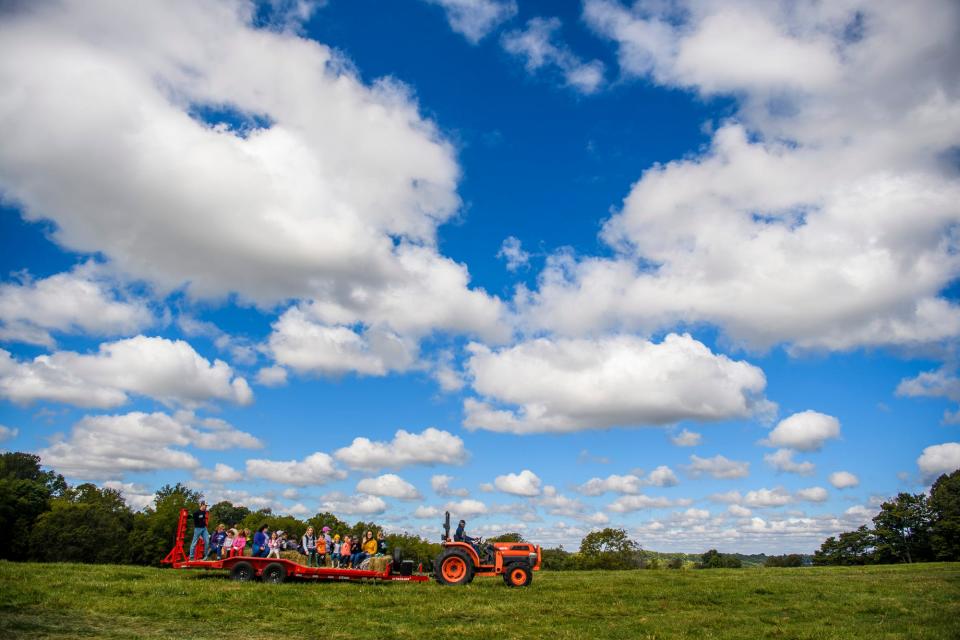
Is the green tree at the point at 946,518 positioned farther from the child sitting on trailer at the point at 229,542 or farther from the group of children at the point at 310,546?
the child sitting on trailer at the point at 229,542

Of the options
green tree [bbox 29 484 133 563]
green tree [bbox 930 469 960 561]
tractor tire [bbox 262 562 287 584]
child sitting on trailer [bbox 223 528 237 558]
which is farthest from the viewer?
green tree [bbox 930 469 960 561]

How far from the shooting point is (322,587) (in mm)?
18328

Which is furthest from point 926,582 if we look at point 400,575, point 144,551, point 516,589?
point 144,551

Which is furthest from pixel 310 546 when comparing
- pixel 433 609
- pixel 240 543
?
pixel 433 609

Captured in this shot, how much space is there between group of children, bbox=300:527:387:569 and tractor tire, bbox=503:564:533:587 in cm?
514

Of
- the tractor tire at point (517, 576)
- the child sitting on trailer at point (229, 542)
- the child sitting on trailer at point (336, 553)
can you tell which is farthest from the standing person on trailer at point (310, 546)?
the tractor tire at point (517, 576)

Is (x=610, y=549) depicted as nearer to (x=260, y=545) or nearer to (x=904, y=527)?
(x=904, y=527)

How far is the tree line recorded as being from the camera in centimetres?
7900

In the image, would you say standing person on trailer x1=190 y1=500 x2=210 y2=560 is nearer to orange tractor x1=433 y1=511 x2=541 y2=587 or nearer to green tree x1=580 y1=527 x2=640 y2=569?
orange tractor x1=433 y1=511 x2=541 y2=587

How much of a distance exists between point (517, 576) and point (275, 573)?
835cm

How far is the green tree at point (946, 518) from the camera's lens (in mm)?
76125

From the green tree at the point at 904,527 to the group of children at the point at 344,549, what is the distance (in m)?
90.7

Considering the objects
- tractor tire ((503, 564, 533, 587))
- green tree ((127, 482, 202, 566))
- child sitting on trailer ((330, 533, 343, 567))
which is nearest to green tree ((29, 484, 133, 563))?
green tree ((127, 482, 202, 566))

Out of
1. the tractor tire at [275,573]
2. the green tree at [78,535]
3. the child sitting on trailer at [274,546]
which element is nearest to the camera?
the tractor tire at [275,573]
